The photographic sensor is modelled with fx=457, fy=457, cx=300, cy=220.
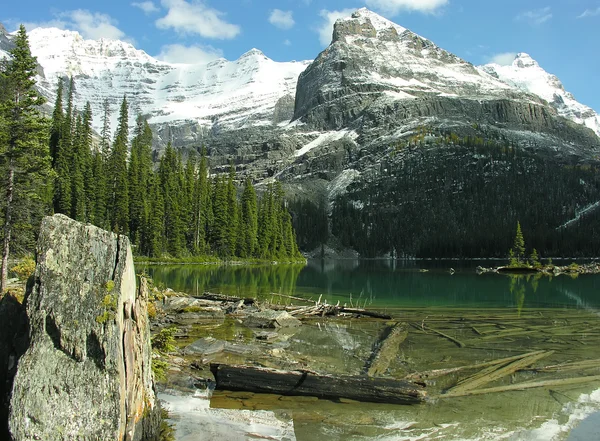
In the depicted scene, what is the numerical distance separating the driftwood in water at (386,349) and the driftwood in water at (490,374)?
2.60m

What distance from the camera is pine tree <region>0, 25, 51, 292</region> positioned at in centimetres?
2483

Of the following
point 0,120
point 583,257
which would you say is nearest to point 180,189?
point 0,120

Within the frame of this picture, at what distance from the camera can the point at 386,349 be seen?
723 inches

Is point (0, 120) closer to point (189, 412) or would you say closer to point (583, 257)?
point (189, 412)

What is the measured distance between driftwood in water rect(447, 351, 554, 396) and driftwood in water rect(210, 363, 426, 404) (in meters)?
1.72

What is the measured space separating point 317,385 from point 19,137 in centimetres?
2226

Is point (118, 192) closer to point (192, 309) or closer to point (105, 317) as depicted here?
point (192, 309)

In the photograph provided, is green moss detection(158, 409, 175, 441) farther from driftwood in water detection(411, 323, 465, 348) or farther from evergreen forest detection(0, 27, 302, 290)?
evergreen forest detection(0, 27, 302, 290)

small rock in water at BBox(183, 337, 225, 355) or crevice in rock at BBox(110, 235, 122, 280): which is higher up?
crevice in rock at BBox(110, 235, 122, 280)

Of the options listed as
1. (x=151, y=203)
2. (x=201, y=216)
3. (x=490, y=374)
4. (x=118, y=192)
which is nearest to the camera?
(x=490, y=374)

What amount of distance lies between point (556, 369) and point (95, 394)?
1489cm

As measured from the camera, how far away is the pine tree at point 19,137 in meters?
24.8

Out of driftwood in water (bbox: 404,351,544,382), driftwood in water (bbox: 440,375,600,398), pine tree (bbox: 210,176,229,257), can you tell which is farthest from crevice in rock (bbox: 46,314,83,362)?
pine tree (bbox: 210,176,229,257)

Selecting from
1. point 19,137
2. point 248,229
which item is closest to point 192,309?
point 19,137
